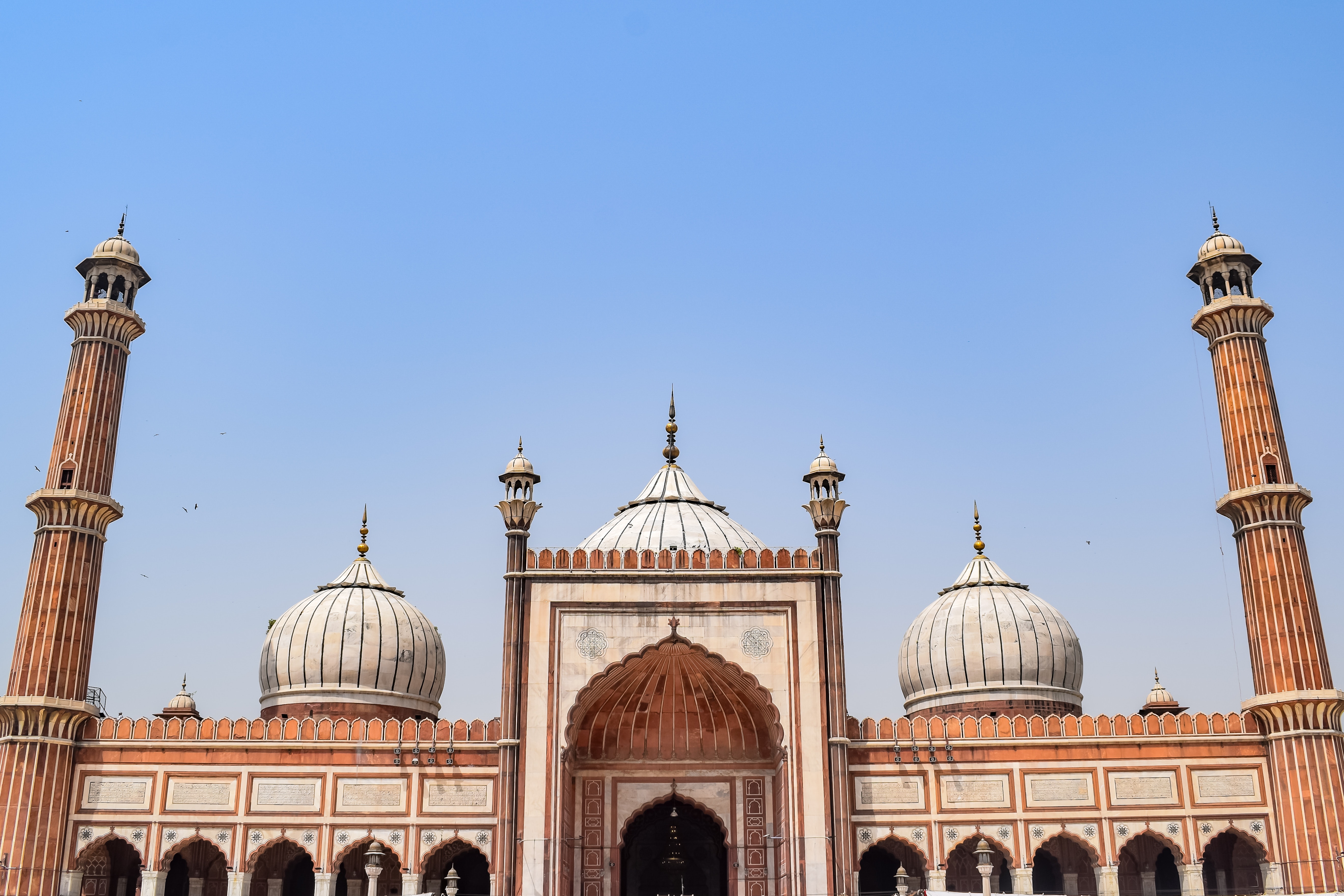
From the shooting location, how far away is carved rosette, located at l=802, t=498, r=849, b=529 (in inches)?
791

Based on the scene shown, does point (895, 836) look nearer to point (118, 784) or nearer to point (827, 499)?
point (827, 499)

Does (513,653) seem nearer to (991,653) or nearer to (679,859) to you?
(679,859)

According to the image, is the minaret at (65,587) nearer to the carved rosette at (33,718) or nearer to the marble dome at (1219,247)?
the carved rosette at (33,718)

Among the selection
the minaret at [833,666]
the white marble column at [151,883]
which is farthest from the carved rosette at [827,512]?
the white marble column at [151,883]

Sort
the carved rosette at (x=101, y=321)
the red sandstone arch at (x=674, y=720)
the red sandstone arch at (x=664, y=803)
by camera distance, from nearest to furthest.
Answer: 1. the red sandstone arch at (x=664, y=803)
2. the red sandstone arch at (x=674, y=720)
3. the carved rosette at (x=101, y=321)

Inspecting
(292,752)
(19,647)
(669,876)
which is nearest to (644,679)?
(669,876)

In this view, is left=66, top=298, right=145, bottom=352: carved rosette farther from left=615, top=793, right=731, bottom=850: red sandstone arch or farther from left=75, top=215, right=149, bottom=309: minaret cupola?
left=615, top=793, right=731, bottom=850: red sandstone arch

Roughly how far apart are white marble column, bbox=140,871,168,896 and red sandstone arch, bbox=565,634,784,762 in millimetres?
6626

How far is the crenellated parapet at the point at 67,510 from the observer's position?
67.1 ft

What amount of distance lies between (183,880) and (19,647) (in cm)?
483

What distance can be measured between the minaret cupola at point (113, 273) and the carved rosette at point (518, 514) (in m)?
8.07

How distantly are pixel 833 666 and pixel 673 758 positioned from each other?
331cm

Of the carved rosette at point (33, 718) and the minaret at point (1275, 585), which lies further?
the carved rosette at point (33, 718)

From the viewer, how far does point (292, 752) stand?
1967cm
